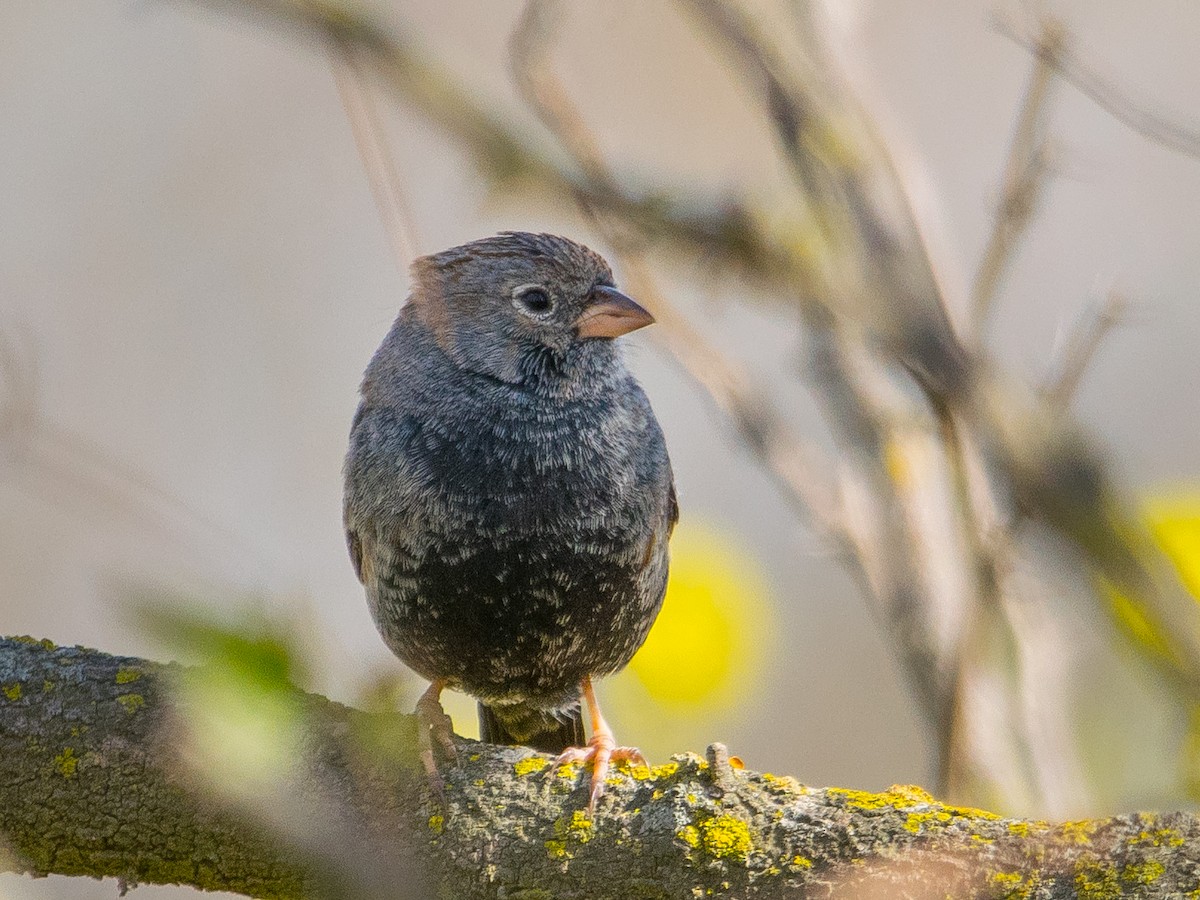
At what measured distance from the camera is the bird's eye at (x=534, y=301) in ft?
14.0

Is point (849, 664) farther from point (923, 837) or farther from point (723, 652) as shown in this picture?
point (923, 837)

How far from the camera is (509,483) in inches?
150

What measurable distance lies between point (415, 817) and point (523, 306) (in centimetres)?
182

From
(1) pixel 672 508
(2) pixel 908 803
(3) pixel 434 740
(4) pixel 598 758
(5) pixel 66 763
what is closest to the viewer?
(2) pixel 908 803

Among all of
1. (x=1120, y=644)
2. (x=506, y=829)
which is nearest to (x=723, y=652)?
(x=506, y=829)

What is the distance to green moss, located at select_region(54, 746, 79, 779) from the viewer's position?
2984 millimetres

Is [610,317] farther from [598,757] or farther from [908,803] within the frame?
[908,803]

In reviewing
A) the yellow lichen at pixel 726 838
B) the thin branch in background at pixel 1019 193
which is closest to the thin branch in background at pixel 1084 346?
the thin branch in background at pixel 1019 193

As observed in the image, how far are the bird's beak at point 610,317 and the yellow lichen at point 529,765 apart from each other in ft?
5.05

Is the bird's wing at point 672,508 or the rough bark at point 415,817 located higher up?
the bird's wing at point 672,508

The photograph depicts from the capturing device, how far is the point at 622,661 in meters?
4.15

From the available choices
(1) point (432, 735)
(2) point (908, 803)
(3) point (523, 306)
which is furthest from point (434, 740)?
(3) point (523, 306)

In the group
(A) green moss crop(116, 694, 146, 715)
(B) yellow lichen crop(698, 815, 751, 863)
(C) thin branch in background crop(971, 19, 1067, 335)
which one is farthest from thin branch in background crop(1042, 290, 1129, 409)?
(A) green moss crop(116, 694, 146, 715)

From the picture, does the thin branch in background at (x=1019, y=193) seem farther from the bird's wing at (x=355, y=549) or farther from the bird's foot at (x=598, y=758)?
the bird's wing at (x=355, y=549)
